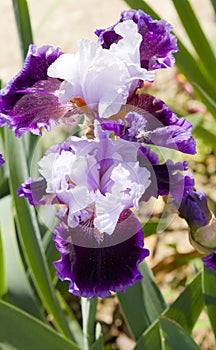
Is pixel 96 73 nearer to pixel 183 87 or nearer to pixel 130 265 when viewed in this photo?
pixel 130 265

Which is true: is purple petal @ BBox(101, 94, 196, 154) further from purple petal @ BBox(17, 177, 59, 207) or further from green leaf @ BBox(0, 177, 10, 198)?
green leaf @ BBox(0, 177, 10, 198)

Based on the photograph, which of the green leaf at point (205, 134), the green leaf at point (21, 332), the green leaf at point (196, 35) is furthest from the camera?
the green leaf at point (205, 134)

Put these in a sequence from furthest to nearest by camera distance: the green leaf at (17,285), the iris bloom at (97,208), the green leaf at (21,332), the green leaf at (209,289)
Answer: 1. the green leaf at (17,285)
2. the green leaf at (209,289)
3. the green leaf at (21,332)
4. the iris bloom at (97,208)

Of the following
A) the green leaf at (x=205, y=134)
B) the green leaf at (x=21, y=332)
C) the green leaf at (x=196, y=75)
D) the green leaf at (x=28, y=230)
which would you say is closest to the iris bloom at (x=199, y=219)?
the green leaf at (x=21, y=332)

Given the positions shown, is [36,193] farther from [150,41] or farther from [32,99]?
[150,41]

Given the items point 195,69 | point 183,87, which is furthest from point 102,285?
point 183,87

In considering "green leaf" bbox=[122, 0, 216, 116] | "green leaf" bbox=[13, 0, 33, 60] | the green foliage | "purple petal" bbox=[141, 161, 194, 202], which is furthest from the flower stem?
"green leaf" bbox=[122, 0, 216, 116]

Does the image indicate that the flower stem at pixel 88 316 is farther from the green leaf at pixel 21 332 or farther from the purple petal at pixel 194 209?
the purple petal at pixel 194 209
